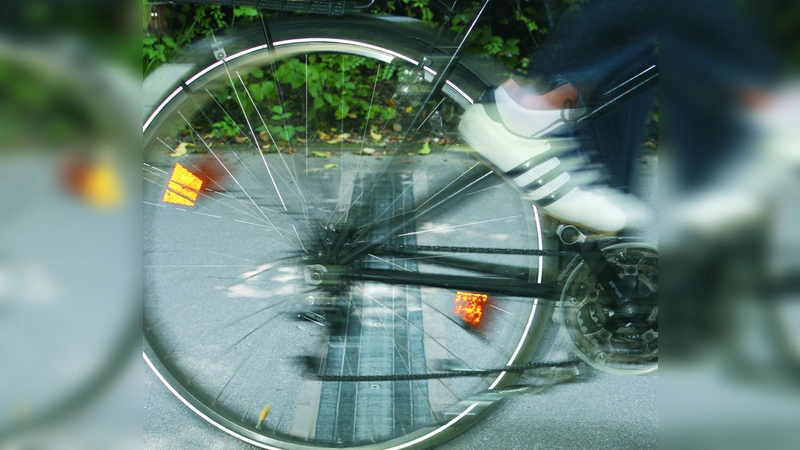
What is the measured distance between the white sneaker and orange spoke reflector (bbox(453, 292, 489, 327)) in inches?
16.1

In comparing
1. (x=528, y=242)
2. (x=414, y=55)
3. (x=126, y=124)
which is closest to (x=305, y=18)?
(x=414, y=55)

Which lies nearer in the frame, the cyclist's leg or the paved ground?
the cyclist's leg

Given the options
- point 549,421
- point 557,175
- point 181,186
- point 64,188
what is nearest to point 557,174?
point 557,175

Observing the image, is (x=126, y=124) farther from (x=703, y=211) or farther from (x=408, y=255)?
(x=408, y=255)

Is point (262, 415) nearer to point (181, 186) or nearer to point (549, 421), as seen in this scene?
point (181, 186)

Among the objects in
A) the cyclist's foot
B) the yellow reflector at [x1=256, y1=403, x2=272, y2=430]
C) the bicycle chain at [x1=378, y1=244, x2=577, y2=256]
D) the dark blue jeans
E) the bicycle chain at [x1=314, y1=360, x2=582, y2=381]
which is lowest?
the yellow reflector at [x1=256, y1=403, x2=272, y2=430]

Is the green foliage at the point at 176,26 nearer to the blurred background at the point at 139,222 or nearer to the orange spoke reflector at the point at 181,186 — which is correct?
the orange spoke reflector at the point at 181,186

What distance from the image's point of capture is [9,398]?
3.92 ft

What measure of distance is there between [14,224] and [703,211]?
3.69 feet

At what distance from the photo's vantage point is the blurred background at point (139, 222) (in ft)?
3.36

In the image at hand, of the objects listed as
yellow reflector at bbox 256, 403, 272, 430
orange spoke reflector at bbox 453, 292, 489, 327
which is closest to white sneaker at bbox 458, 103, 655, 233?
orange spoke reflector at bbox 453, 292, 489, 327

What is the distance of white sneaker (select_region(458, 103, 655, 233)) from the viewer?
2.21 meters

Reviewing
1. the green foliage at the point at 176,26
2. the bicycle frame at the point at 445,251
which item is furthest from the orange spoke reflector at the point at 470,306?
the green foliage at the point at 176,26

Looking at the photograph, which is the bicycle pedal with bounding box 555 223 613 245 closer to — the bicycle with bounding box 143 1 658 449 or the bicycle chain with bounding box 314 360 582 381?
the bicycle with bounding box 143 1 658 449
